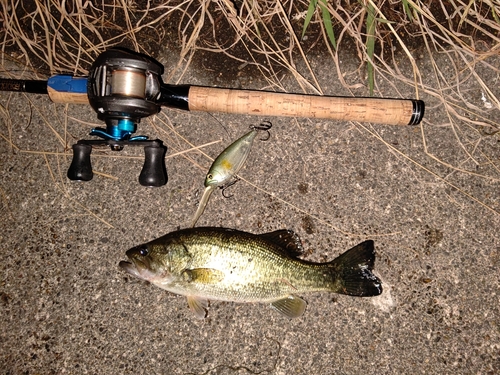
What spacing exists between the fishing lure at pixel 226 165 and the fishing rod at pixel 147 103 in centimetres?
22

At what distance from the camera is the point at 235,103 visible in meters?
2.61

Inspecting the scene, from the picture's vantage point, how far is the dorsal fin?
260cm

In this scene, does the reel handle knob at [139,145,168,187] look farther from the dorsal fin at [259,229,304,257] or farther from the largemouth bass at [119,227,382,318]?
the dorsal fin at [259,229,304,257]

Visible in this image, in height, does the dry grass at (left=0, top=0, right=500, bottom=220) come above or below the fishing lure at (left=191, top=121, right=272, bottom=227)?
above

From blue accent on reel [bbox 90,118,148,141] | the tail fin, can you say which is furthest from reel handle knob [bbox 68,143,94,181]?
the tail fin

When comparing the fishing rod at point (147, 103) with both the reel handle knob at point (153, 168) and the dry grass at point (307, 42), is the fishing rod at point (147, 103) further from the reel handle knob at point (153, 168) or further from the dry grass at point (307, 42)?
the dry grass at point (307, 42)

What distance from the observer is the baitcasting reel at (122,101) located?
7.37 ft

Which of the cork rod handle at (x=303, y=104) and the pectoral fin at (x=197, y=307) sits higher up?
the cork rod handle at (x=303, y=104)

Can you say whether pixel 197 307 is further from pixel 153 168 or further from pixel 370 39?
pixel 370 39

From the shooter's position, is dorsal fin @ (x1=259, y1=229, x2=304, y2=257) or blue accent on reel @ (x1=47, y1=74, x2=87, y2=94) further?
dorsal fin @ (x1=259, y1=229, x2=304, y2=257)

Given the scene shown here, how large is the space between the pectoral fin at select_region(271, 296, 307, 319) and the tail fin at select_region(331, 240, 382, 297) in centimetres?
28

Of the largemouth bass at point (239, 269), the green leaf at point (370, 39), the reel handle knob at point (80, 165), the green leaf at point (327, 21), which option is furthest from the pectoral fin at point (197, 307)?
the green leaf at point (327, 21)

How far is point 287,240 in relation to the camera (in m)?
2.62

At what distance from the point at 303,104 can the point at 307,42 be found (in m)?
0.73
